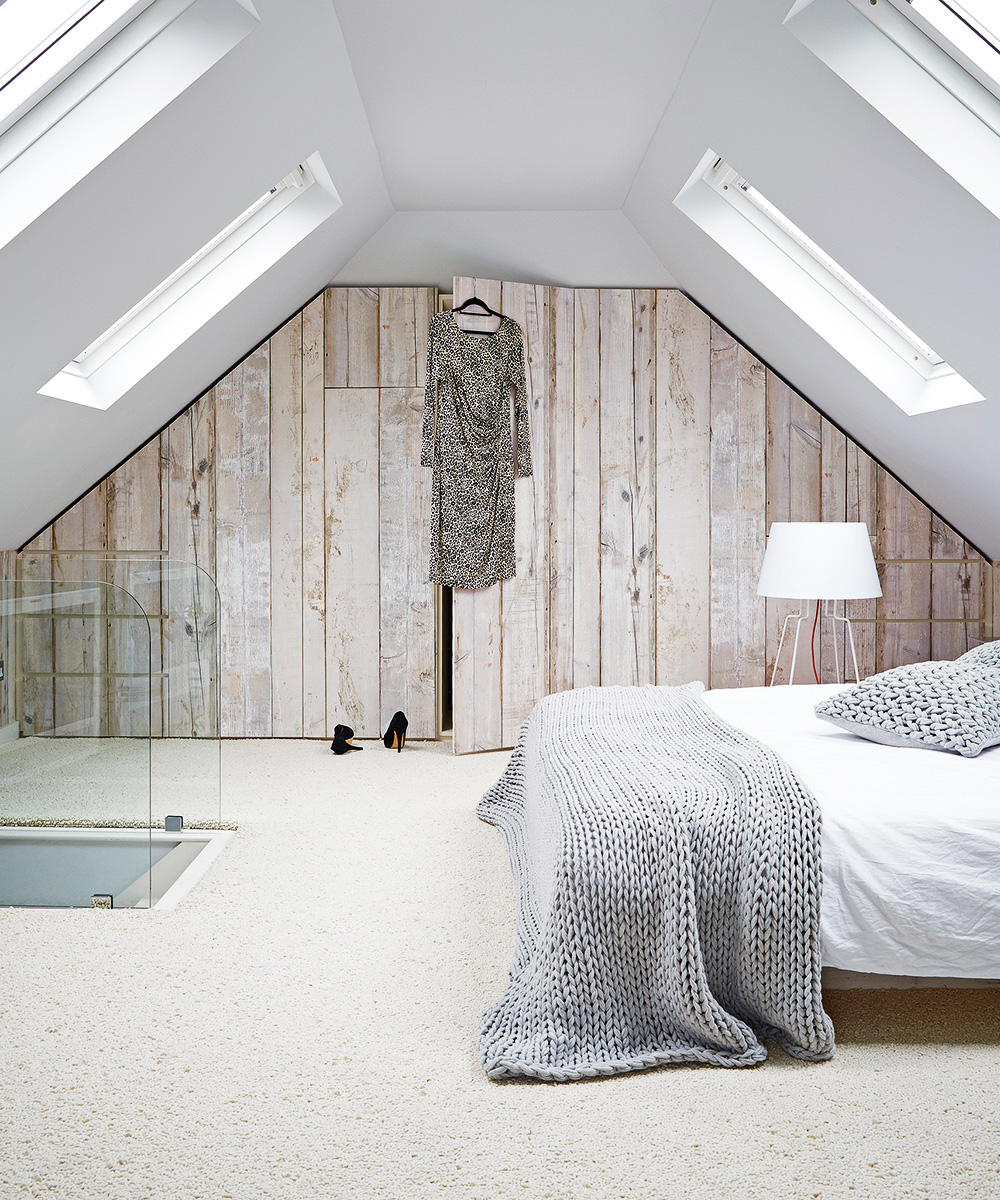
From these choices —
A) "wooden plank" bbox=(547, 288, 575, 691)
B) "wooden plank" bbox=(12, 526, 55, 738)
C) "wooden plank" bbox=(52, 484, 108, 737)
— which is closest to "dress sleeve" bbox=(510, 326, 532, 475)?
"wooden plank" bbox=(547, 288, 575, 691)

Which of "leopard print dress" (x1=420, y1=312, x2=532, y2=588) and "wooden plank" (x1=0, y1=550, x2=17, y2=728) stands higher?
"leopard print dress" (x1=420, y1=312, x2=532, y2=588)

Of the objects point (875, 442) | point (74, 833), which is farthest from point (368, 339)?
point (74, 833)

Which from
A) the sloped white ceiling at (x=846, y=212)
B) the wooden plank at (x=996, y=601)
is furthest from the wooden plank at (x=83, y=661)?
the wooden plank at (x=996, y=601)

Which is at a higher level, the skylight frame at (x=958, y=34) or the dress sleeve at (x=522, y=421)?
the skylight frame at (x=958, y=34)

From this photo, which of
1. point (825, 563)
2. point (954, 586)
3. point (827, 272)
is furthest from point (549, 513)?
point (954, 586)

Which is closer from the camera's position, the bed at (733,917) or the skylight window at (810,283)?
the bed at (733,917)

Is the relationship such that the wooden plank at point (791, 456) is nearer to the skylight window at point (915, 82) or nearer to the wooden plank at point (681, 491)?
the wooden plank at point (681, 491)

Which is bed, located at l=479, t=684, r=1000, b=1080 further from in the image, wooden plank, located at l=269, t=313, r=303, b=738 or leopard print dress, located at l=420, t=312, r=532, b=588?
wooden plank, located at l=269, t=313, r=303, b=738

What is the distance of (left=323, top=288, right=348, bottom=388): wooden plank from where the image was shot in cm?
407

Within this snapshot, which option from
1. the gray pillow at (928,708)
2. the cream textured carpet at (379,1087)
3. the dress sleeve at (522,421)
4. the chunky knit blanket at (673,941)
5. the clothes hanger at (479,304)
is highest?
the clothes hanger at (479,304)

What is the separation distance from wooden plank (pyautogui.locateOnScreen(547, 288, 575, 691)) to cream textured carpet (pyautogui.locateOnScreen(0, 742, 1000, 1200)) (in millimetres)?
1832

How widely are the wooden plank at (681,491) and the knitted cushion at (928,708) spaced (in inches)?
73.0

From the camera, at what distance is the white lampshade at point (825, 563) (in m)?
3.32

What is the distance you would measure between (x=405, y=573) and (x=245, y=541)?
0.73 meters
